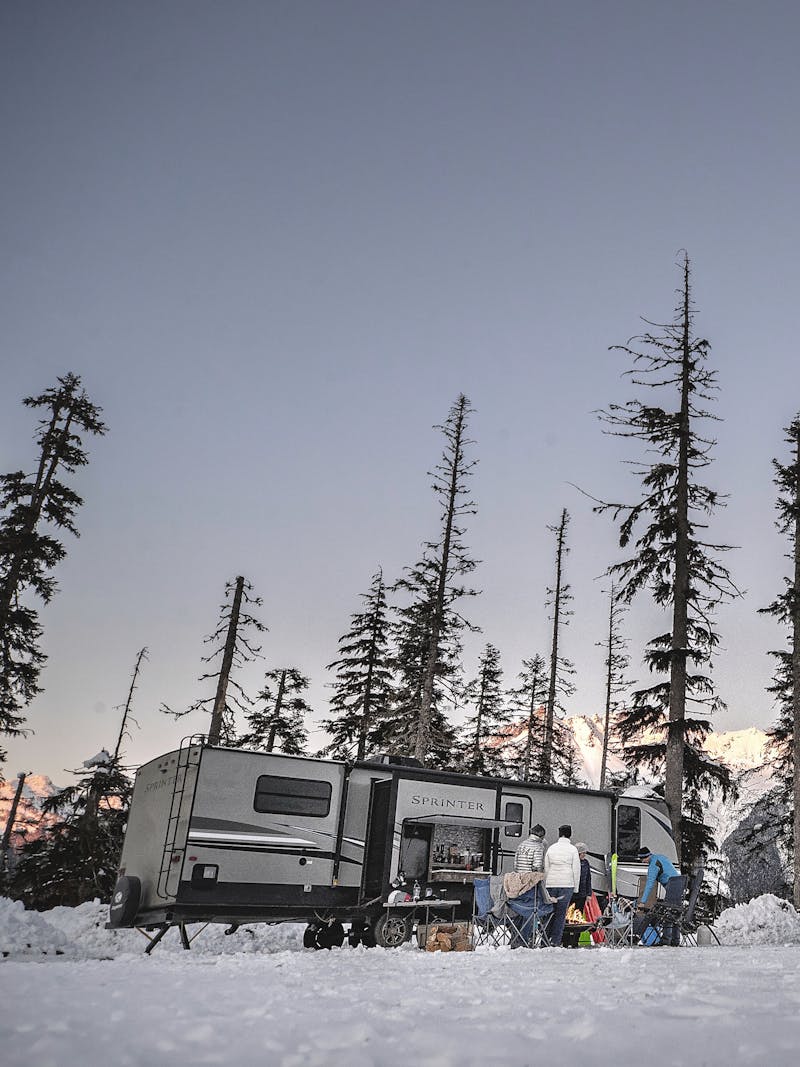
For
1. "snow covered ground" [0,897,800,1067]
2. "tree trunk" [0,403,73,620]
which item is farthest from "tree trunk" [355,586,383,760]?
"snow covered ground" [0,897,800,1067]

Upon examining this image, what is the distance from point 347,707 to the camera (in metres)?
34.5

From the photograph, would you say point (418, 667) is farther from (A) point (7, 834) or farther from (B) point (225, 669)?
(A) point (7, 834)

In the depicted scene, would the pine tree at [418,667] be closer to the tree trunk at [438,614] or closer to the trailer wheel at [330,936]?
the tree trunk at [438,614]

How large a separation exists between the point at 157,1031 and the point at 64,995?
1.46m

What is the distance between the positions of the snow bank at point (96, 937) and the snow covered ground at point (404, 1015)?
358 centimetres

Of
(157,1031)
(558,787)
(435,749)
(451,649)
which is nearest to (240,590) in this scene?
(451,649)

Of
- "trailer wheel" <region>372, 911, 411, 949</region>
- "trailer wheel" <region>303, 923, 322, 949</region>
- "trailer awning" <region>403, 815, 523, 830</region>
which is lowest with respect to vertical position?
"trailer wheel" <region>303, 923, 322, 949</region>

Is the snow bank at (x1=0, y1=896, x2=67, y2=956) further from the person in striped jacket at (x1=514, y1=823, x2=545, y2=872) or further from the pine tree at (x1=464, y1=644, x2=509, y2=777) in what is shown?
the pine tree at (x1=464, y1=644, x2=509, y2=777)

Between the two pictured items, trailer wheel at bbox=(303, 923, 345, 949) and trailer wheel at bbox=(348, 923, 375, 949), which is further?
trailer wheel at bbox=(303, 923, 345, 949)

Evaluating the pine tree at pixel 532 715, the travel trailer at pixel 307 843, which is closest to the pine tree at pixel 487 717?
the pine tree at pixel 532 715

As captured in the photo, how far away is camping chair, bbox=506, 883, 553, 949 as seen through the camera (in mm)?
12281

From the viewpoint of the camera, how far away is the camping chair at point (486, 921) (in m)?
12.9

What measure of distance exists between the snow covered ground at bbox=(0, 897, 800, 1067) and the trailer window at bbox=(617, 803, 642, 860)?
8457mm

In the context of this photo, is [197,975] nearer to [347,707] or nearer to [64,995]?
[64,995]
